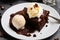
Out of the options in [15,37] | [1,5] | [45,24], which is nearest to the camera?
[15,37]

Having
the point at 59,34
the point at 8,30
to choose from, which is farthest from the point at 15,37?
the point at 59,34

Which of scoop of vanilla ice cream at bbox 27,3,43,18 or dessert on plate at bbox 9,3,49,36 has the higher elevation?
scoop of vanilla ice cream at bbox 27,3,43,18

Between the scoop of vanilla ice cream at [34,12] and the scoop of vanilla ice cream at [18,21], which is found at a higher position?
the scoop of vanilla ice cream at [34,12]

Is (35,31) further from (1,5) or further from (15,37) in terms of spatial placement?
(1,5)

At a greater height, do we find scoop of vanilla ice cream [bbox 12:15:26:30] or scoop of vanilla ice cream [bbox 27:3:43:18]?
scoop of vanilla ice cream [bbox 27:3:43:18]

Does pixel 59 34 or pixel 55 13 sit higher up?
pixel 55 13

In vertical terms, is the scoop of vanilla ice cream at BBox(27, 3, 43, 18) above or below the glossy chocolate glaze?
above
